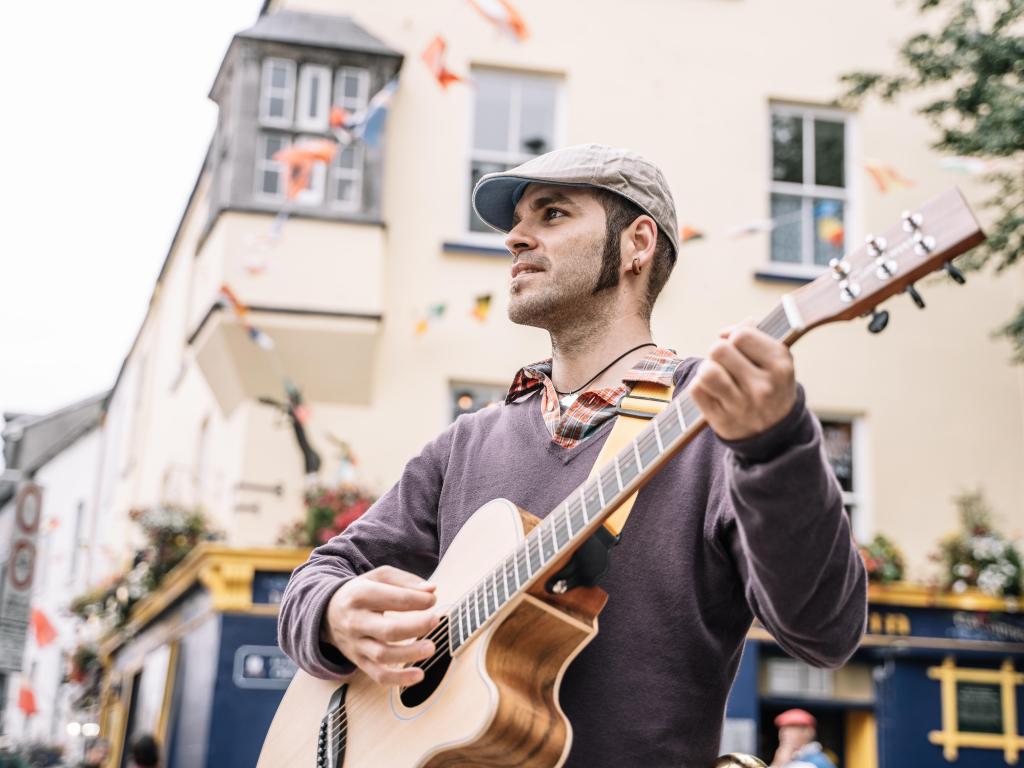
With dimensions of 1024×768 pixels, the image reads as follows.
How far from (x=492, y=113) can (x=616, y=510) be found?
1002 centimetres

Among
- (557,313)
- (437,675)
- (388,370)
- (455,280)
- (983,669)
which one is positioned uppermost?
(455,280)

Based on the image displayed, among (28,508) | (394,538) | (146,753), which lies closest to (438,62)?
(28,508)

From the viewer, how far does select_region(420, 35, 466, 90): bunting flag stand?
10180 mm

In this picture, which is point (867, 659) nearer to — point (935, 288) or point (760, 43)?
point (935, 288)

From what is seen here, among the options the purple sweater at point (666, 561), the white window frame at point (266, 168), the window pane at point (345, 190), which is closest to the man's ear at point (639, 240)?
the purple sweater at point (666, 561)

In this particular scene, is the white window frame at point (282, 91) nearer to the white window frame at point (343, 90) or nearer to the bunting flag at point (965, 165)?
the white window frame at point (343, 90)

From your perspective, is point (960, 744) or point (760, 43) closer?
point (960, 744)

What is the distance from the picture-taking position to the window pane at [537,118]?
1162 cm

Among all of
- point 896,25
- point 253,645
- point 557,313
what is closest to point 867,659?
point 253,645

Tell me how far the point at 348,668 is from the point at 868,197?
1030 cm

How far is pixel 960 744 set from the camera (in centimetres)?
1060

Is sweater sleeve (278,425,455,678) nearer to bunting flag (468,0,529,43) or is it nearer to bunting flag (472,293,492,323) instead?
bunting flag (468,0,529,43)

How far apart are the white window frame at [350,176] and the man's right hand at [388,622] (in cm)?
895

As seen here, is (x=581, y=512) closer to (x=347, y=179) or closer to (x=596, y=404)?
(x=596, y=404)
